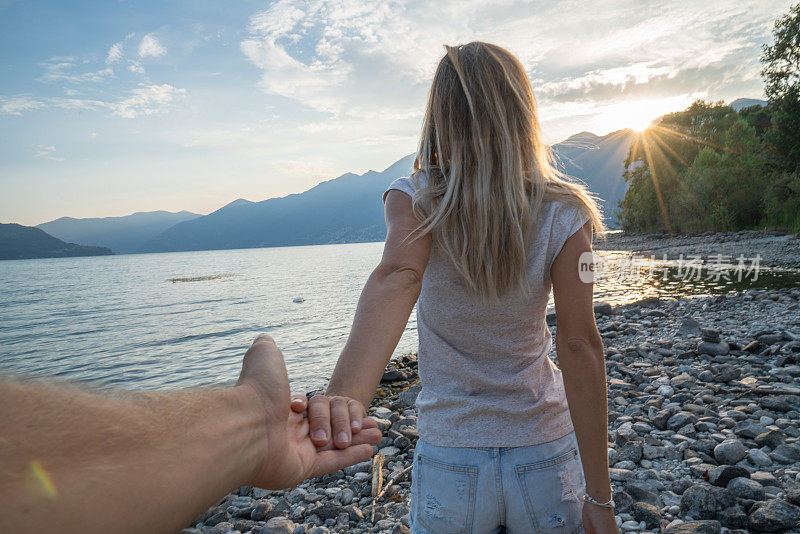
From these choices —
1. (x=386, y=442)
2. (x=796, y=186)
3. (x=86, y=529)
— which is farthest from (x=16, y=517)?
(x=796, y=186)

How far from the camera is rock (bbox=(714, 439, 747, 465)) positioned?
4406mm

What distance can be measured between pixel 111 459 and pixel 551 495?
Result: 59.9 inches

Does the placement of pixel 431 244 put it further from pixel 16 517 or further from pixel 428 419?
pixel 16 517

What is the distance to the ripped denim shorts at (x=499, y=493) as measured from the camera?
1665mm

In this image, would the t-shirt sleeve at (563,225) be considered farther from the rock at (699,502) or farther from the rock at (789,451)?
the rock at (789,451)

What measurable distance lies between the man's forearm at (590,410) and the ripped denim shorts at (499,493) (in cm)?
9

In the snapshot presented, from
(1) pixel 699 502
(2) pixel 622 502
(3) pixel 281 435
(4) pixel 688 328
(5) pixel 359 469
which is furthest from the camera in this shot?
(4) pixel 688 328

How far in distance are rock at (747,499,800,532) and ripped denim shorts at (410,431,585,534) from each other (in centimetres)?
259

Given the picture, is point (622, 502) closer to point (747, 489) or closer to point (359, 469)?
point (747, 489)

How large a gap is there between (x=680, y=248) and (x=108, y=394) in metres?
43.7

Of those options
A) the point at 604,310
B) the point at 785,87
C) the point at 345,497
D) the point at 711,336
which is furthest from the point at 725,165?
the point at 345,497

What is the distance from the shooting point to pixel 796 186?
1111 inches

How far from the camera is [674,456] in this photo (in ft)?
15.4

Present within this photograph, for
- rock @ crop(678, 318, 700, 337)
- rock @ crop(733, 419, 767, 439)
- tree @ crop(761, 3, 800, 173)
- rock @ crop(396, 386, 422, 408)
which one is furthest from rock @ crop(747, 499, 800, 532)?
tree @ crop(761, 3, 800, 173)
